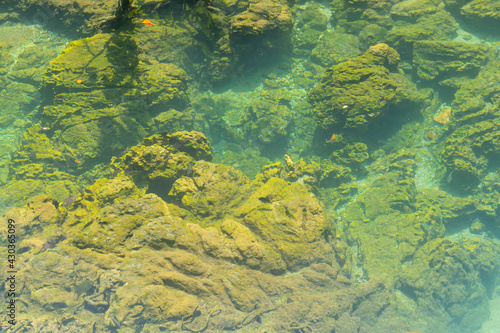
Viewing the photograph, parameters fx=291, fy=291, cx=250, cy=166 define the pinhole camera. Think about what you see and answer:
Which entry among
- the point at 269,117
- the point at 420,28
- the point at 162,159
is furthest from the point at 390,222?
the point at 420,28

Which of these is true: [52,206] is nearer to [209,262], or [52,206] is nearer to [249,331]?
[209,262]

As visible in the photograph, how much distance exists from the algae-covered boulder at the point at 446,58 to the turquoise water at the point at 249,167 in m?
0.06

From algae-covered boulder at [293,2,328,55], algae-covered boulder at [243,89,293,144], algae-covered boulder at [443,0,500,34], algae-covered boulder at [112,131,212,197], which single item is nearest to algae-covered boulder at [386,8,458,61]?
algae-covered boulder at [443,0,500,34]

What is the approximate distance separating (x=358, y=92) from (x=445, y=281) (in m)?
5.58

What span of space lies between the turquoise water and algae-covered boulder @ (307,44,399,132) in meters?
0.06

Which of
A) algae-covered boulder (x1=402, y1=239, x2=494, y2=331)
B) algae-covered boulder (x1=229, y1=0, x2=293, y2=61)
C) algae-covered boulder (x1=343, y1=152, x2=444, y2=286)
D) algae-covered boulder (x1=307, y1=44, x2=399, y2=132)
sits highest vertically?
algae-covered boulder (x1=229, y1=0, x2=293, y2=61)

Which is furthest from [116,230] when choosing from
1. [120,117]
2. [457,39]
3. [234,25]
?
[457,39]

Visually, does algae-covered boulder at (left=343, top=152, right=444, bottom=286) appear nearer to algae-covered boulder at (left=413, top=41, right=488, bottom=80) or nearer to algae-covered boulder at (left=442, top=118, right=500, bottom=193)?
algae-covered boulder at (left=442, top=118, right=500, bottom=193)

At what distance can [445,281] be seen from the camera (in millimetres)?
7742

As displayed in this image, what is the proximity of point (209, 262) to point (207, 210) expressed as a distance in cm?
119

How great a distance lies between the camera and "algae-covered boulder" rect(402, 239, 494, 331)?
7.63 metres

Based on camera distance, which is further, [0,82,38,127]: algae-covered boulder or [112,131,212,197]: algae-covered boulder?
[0,82,38,127]: algae-covered boulder

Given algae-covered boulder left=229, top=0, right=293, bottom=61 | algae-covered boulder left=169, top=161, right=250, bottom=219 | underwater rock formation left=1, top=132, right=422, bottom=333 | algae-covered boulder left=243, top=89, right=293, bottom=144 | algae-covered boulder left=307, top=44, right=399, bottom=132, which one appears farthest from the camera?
algae-covered boulder left=243, top=89, right=293, bottom=144

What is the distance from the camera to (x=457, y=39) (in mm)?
10023
